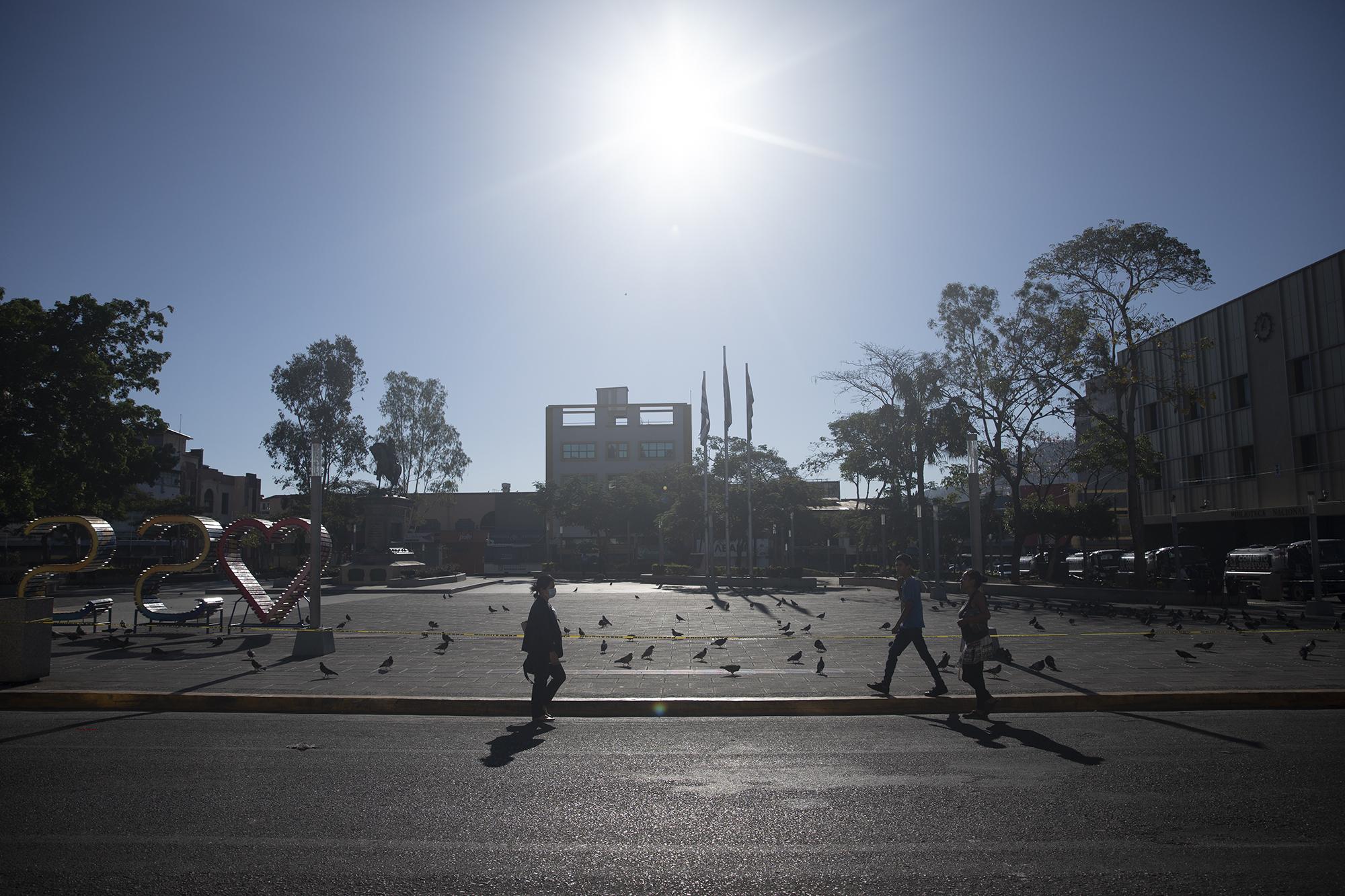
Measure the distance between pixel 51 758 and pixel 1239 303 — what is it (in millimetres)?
45177

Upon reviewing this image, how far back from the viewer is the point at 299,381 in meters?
49.4

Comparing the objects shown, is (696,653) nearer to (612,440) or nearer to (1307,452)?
(1307,452)

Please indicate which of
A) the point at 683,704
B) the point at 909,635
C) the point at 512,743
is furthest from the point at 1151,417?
the point at 512,743

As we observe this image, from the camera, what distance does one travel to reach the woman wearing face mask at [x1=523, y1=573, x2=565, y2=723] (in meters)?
9.10

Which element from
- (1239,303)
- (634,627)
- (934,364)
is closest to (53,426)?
(634,627)

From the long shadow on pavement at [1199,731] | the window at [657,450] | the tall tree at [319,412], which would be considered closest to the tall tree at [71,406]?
the tall tree at [319,412]

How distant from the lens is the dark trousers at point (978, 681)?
30.1 feet

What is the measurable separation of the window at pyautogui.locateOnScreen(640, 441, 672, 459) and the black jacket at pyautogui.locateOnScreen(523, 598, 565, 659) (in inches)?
2807

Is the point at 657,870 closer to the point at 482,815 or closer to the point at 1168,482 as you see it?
the point at 482,815

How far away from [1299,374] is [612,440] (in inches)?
2154

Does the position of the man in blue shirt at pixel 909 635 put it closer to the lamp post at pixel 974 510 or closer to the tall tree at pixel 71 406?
the lamp post at pixel 974 510

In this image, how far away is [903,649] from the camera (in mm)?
10203

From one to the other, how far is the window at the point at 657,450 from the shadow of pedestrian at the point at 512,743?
7149 cm

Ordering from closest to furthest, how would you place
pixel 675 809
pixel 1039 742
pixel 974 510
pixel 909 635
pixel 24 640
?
pixel 675 809 < pixel 1039 742 < pixel 909 635 < pixel 24 640 < pixel 974 510
